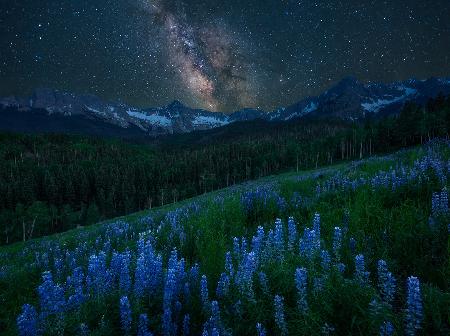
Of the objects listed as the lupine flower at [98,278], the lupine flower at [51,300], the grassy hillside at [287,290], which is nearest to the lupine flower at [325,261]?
the grassy hillside at [287,290]

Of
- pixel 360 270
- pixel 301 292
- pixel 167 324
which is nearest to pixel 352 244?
pixel 360 270

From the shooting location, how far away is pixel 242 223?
7305 millimetres

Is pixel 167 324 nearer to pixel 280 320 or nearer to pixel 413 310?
pixel 280 320

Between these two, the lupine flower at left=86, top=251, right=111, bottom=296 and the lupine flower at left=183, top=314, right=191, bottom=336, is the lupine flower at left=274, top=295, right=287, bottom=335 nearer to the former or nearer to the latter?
the lupine flower at left=183, top=314, right=191, bottom=336

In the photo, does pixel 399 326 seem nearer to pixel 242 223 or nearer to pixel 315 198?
pixel 242 223

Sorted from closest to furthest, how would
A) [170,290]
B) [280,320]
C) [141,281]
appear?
1. [280,320]
2. [170,290]
3. [141,281]

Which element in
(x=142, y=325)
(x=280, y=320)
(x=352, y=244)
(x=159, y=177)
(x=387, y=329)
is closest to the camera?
(x=387, y=329)

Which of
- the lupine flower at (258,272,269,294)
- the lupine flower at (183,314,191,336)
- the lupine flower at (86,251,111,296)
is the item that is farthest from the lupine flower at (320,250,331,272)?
the lupine flower at (86,251,111,296)

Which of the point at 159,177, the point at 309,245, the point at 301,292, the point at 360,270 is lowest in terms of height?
the point at 301,292

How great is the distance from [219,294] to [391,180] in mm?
5534

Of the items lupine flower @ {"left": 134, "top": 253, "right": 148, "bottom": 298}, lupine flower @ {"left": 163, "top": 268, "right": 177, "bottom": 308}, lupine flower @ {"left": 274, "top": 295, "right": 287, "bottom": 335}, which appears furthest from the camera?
lupine flower @ {"left": 134, "top": 253, "right": 148, "bottom": 298}

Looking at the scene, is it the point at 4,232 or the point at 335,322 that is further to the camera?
the point at 4,232

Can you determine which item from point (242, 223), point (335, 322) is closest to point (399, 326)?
point (335, 322)

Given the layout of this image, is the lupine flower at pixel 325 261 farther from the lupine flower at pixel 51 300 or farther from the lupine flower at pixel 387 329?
the lupine flower at pixel 51 300
